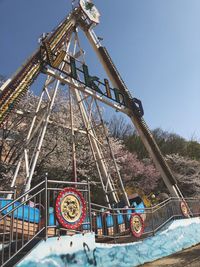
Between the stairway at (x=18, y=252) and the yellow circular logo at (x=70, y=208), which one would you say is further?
the yellow circular logo at (x=70, y=208)

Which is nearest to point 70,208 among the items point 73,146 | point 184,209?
point 73,146

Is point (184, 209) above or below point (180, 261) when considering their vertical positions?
above

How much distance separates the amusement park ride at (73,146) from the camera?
595 cm

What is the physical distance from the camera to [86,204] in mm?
6824

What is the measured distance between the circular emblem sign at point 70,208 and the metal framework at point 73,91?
3.40 meters

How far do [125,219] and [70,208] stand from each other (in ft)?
14.0

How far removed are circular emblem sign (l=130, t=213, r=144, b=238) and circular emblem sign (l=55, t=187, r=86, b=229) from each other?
2811 millimetres

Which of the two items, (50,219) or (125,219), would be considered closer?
(50,219)

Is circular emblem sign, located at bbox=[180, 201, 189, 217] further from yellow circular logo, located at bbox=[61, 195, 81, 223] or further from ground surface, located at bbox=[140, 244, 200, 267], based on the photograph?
yellow circular logo, located at bbox=[61, 195, 81, 223]

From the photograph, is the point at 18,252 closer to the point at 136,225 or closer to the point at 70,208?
the point at 70,208

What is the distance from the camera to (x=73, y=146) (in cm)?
1282

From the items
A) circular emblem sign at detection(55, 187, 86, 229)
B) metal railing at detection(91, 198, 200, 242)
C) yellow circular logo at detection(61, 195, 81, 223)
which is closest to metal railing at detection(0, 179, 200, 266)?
metal railing at detection(91, 198, 200, 242)

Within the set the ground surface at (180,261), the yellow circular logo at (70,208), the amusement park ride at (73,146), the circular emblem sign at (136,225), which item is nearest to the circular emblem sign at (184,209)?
the amusement park ride at (73,146)

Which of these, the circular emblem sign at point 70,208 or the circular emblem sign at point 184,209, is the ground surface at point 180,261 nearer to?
the circular emblem sign at point 184,209
